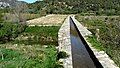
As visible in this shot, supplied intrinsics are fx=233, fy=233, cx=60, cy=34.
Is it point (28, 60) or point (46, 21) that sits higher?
point (28, 60)

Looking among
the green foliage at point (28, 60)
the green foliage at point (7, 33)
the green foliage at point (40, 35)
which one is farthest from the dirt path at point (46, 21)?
the green foliage at point (28, 60)

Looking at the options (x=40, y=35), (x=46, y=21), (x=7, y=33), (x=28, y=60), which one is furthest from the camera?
(x=46, y=21)

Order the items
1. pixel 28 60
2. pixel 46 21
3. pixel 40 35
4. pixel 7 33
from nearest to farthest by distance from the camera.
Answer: pixel 28 60 → pixel 7 33 → pixel 40 35 → pixel 46 21

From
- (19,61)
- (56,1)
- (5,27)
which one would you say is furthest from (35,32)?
(56,1)

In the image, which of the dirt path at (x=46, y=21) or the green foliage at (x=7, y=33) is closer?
the green foliage at (x=7, y=33)

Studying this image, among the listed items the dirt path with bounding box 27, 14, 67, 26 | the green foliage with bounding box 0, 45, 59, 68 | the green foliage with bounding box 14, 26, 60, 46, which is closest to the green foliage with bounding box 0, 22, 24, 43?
the green foliage with bounding box 14, 26, 60, 46

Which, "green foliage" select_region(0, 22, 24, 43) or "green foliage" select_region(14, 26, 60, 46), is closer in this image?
"green foliage" select_region(0, 22, 24, 43)

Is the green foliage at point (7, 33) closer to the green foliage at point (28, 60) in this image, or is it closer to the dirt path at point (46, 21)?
the green foliage at point (28, 60)

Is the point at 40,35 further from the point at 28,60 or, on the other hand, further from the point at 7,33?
the point at 28,60

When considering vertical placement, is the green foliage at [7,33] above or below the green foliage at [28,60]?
below

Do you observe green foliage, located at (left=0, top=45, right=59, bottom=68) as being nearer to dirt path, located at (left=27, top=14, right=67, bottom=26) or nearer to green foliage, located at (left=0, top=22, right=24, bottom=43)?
green foliage, located at (left=0, top=22, right=24, bottom=43)

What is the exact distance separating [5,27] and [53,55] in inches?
484

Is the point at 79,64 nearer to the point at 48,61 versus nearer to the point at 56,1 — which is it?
the point at 48,61

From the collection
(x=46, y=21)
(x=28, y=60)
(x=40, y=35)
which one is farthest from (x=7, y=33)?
(x=46, y=21)
